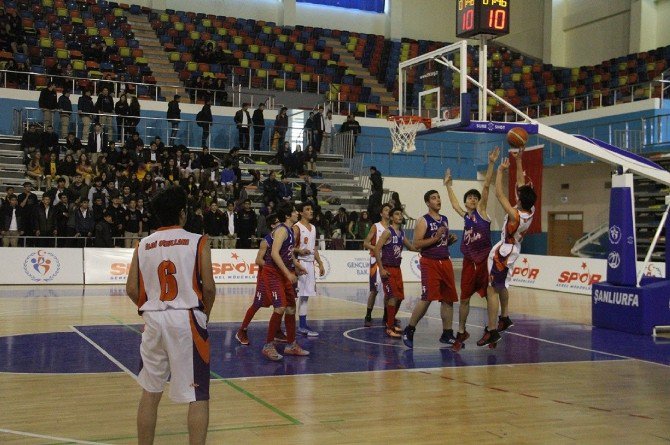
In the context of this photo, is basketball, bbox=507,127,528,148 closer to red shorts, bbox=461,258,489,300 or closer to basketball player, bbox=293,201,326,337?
red shorts, bbox=461,258,489,300

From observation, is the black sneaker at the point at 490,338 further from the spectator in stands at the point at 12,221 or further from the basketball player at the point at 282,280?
the spectator in stands at the point at 12,221

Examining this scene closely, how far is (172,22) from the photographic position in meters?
32.4

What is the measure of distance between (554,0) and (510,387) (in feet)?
104

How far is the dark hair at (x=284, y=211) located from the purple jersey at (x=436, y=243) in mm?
1789

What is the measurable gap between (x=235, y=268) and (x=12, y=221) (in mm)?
5621

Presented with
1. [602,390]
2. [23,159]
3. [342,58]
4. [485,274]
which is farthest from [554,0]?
[602,390]

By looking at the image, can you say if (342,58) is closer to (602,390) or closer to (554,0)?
(554,0)

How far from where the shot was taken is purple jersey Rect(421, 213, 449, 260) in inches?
401

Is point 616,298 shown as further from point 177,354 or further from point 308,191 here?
point 308,191

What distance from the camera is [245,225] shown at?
70.6 feet

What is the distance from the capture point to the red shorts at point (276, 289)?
9.45 meters

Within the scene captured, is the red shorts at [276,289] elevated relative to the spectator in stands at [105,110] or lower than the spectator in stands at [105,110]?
lower

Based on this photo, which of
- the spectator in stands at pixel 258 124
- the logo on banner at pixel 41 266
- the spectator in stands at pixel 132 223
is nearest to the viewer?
the logo on banner at pixel 41 266

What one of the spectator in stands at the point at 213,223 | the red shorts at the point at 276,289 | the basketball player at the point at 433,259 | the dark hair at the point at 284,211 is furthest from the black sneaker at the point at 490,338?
the spectator in stands at the point at 213,223
